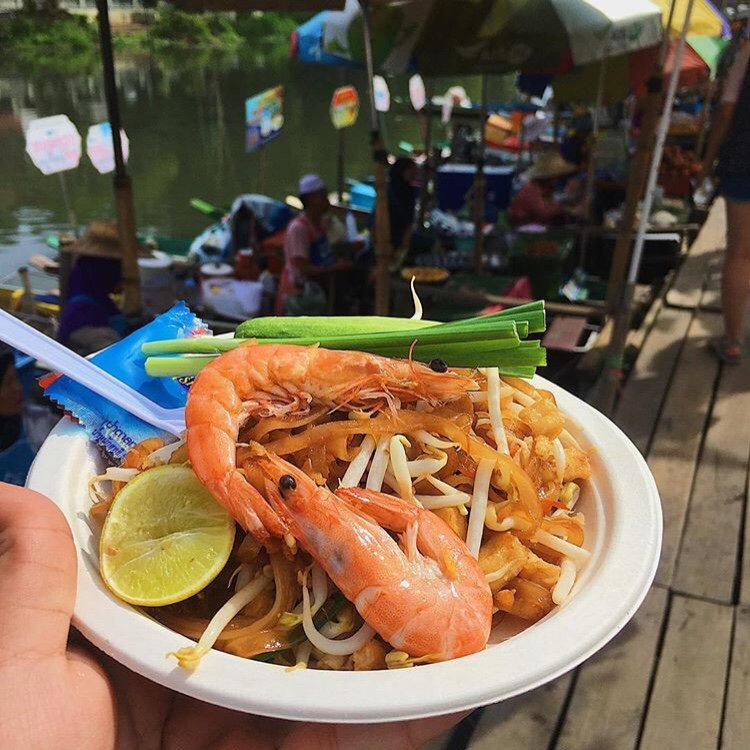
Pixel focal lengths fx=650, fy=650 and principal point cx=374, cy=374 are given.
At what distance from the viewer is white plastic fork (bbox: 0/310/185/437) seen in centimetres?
146

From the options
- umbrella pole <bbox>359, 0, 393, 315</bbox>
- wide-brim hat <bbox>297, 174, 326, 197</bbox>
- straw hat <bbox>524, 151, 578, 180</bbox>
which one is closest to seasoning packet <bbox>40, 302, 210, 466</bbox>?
umbrella pole <bbox>359, 0, 393, 315</bbox>

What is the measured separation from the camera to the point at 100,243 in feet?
18.5

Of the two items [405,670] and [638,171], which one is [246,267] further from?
[405,670]

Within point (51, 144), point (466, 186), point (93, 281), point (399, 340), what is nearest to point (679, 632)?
point (399, 340)

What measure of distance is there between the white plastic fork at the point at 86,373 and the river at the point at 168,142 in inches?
310

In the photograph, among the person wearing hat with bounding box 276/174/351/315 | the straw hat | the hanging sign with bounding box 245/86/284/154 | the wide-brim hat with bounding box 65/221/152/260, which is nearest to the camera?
the wide-brim hat with bounding box 65/221/152/260

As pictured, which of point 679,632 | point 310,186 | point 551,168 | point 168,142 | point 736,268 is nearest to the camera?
point 679,632

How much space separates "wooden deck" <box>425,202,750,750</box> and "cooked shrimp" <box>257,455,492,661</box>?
147 centimetres

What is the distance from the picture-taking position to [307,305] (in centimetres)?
629

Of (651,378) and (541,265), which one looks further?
(541,265)

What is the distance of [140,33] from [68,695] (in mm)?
37863

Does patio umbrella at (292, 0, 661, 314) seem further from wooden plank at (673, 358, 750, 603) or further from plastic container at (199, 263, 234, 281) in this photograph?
wooden plank at (673, 358, 750, 603)

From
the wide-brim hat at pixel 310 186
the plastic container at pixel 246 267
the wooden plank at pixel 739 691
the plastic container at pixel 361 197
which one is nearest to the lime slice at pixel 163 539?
the wooden plank at pixel 739 691

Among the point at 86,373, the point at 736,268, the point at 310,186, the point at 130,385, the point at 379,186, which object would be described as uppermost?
the point at 86,373
